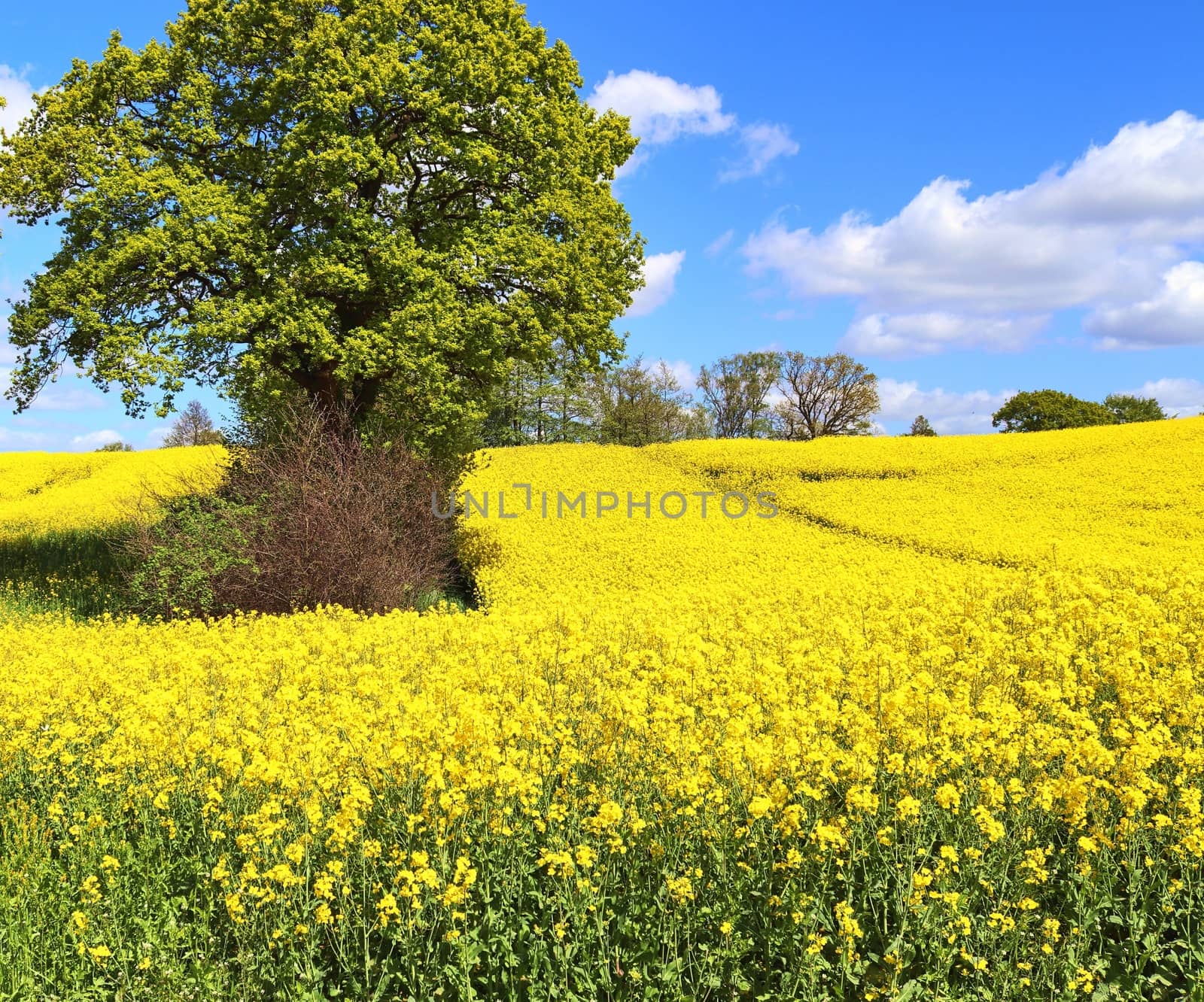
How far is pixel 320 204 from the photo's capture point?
19.2m

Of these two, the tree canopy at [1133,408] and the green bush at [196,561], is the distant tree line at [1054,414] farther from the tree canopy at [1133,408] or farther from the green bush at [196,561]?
the green bush at [196,561]

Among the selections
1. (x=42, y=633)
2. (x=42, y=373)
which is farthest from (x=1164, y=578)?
(x=42, y=373)

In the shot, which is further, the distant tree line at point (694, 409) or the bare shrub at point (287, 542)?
the distant tree line at point (694, 409)

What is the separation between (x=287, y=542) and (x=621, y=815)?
46.4 ft

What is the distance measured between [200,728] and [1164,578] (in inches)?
542

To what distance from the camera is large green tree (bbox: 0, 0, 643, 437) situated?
58.9 ft

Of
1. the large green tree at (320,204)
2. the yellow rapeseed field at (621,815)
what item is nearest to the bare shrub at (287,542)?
the large green tree at (320,204)

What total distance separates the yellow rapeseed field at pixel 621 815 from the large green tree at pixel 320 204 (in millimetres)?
9451

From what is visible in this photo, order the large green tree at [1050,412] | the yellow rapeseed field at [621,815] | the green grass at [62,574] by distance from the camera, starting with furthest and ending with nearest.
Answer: the large green tree at [1050,412]
the green grass at [62,574]
the yellow rapeseed field at [621,815]

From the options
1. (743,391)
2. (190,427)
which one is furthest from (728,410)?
(190,427)

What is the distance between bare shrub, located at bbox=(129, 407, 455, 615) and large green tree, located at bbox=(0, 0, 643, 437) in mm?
2134

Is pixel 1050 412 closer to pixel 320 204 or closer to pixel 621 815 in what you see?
pixel 320 204

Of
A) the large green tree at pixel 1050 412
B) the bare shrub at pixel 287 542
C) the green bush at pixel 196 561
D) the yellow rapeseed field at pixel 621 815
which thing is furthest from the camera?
the large green tree at pixel 1050 412

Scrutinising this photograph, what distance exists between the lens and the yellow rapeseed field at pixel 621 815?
15.0 feet
